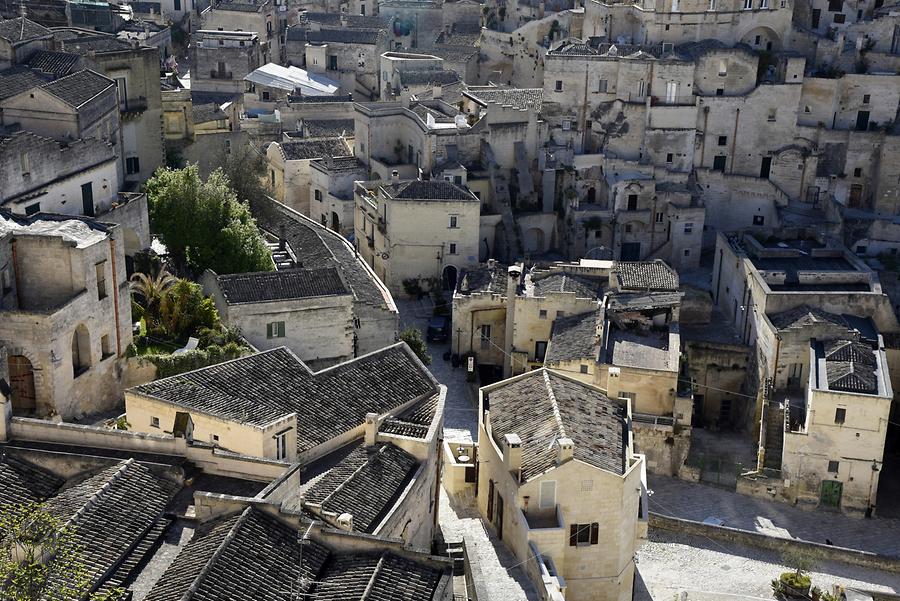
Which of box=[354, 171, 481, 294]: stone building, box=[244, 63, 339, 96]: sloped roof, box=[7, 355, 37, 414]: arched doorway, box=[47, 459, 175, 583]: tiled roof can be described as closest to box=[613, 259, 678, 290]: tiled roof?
Answer: box=[354, 171, 481, 294]: stone building

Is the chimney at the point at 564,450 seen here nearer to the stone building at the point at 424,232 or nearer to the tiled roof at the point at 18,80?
the stone building at the point at 424,232

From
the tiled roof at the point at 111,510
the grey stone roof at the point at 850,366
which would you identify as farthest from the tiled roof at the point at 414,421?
the grey stone roof at the point at 850,366

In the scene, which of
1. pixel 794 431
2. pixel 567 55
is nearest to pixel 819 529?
pixel 794 431

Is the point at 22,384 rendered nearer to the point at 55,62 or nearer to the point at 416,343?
the point at 416,343

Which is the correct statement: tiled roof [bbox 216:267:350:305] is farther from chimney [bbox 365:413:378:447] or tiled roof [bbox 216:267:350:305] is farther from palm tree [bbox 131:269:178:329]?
chimney [bbox 365:413:378:447]

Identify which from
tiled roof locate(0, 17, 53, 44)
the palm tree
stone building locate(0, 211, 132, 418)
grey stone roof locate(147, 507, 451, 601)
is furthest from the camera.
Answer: tiled roof locate(0, 17, 53, 44)

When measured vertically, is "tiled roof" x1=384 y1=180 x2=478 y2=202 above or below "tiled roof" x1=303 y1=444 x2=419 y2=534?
above
